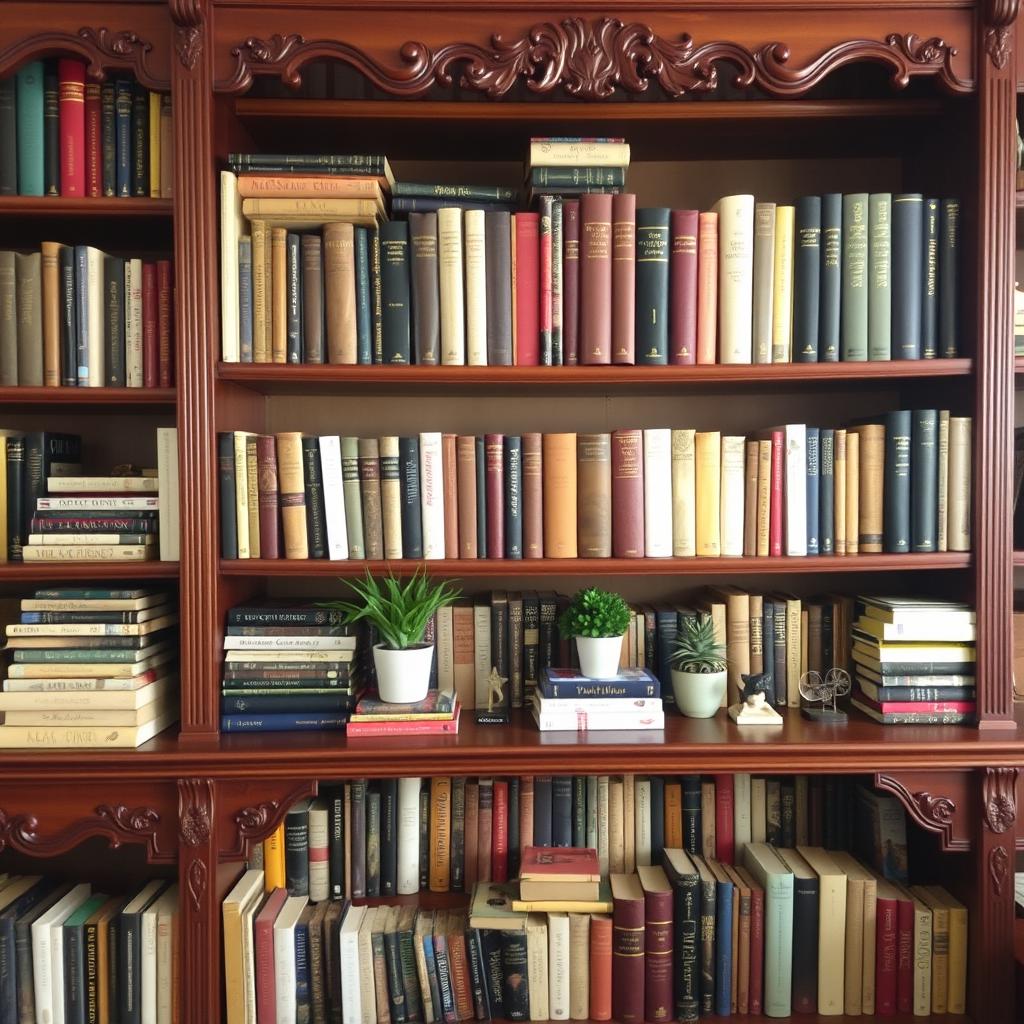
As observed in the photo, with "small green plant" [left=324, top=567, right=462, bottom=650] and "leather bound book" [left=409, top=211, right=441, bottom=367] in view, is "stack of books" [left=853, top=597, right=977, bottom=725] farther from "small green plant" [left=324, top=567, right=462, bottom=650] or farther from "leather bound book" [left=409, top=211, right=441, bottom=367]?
"leather bound book" [left=409, top=211, right=441, bottom=367]

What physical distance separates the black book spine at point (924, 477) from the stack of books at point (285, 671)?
44.2 inches

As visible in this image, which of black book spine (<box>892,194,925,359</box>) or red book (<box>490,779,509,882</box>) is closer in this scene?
black book spine (<box>892,194,925,359</box>)

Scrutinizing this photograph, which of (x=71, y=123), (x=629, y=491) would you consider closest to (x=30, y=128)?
(x=71, y=123)

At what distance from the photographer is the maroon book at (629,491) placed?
1681 millimetres

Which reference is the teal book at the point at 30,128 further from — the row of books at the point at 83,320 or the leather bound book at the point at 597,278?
the leather bound book at the point at 597,278

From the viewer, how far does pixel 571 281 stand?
1.65 m

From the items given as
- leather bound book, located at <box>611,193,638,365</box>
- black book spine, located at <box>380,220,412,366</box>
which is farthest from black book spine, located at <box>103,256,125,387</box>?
leather bound book, located at <box>611,193,638,365</box>

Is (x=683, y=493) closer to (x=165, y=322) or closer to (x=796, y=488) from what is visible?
(x=796, y=488)

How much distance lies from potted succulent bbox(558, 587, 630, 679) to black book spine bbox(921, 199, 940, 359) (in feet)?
2.54

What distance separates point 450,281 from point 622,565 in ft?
2.08

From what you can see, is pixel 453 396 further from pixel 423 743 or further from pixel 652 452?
pixel 423 743

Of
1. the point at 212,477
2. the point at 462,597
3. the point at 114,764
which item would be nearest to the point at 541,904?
the point at 462,597

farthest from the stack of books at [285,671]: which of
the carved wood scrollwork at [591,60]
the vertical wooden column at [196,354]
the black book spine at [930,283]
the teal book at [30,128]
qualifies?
the black book spine at [930,283]

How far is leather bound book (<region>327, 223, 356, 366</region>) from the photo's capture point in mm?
1629
